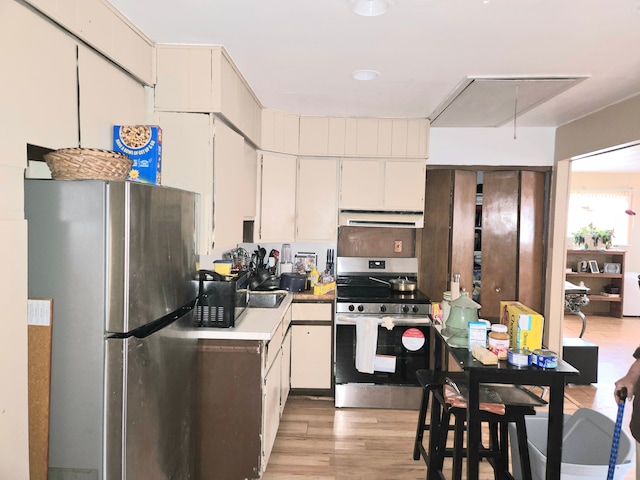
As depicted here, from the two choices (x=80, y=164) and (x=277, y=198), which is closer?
(x=80, y=164)

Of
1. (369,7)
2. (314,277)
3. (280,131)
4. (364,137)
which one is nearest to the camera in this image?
(369,7)

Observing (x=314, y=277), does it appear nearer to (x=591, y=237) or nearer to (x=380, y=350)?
(x=380, y=350)

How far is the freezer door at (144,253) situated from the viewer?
1413 mm

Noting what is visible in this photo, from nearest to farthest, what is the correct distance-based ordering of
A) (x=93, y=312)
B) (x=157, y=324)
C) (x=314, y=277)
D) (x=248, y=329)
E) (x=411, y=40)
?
(x=93, y=312) < (x=157, y=324) < (x=411, y=40) < (x=248, y=329) < (x=314, y=277)

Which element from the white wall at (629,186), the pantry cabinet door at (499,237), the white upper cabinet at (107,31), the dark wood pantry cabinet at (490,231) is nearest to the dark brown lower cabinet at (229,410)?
the white upper cabinet at (107,31)

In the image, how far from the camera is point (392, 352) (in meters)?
3.46

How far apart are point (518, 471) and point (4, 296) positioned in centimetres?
239

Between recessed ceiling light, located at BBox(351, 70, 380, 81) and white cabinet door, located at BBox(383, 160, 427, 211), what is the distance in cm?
120

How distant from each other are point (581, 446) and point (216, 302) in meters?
2.16

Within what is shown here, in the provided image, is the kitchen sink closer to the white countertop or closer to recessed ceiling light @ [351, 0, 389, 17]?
the white countertop

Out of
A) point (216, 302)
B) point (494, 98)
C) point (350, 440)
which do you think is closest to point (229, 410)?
point (216, 302)

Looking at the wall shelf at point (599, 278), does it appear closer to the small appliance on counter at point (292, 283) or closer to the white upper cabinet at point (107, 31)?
the small appliance on counter at point (292, 283)

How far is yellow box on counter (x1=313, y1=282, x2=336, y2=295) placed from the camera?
3.58 metres

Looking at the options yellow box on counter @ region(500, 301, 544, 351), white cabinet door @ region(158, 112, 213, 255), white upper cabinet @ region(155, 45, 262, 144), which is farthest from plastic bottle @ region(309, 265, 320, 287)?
yellow box on counter @ region(500, 301, 544, 351)
